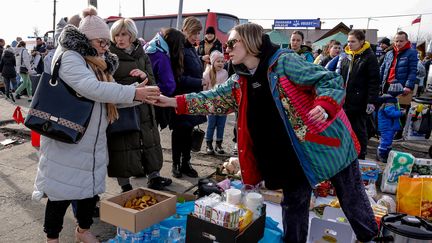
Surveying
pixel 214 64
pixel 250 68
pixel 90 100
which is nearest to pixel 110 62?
pixel 90 100

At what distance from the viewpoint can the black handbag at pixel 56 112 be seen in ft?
7.14

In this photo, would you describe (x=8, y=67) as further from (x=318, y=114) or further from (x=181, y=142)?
(x=318, y=114)

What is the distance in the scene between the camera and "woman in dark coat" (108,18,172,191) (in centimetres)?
305

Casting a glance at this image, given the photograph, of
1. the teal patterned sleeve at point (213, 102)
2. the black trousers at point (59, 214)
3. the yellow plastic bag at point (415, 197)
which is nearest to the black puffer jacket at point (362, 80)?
the yellow plastic bag at point (415, 197)

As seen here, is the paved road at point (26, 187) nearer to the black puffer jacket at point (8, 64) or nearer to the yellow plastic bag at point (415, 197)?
the yellow plastic bag at point (415, 197)

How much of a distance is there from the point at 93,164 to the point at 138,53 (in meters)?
1.24

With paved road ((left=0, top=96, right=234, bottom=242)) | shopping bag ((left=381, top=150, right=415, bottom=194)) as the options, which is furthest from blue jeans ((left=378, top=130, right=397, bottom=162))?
paved road ((left=0, top=96, right=234, bottom=242))

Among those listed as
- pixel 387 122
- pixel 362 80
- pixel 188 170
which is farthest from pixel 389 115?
pixel 188 170

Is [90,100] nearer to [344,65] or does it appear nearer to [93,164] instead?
[93,164]

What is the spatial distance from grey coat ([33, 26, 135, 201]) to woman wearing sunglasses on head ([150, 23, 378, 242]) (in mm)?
830

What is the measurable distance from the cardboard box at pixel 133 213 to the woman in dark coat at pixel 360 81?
10.3ft

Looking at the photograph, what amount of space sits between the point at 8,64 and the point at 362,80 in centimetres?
1066

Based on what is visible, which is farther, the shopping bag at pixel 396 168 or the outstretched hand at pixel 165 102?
the shopping bag at pixel 396 168

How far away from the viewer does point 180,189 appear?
13.0ft
